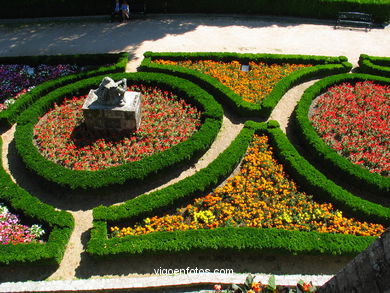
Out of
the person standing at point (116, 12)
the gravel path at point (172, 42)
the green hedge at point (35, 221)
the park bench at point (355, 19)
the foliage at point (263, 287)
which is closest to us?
the foliage at point (263, 287)

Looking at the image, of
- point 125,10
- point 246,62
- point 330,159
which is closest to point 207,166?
point 330,159

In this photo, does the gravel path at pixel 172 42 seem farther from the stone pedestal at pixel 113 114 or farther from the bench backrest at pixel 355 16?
the stone pedestal at pixel 113 114

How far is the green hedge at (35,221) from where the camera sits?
10.4 m

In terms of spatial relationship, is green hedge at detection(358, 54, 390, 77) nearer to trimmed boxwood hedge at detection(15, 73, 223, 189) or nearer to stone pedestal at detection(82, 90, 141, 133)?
trimmed boxwood hedge at detection(15, 73, 223, 189)

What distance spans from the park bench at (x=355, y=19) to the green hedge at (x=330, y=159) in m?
11.4

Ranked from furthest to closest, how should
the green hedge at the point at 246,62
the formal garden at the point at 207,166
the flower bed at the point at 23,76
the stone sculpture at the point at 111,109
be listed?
the flower bed at the point at 23,76 → the green hedge at the point at 246,62 → the stone sculpture at the point at 111,109 → the formal garden at the point at 207,166

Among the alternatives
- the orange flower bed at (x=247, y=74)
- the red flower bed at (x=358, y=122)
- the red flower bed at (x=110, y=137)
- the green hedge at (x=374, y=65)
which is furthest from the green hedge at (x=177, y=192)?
the green hedge at (x=374, y=65)

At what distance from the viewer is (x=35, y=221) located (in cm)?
1172

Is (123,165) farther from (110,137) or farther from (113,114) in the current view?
(113,114)

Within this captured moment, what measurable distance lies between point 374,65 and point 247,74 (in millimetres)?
7672

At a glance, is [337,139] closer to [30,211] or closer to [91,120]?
[91,120]

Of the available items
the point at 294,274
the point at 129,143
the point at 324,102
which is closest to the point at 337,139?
the point at 324,102

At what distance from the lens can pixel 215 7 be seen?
25.8 m

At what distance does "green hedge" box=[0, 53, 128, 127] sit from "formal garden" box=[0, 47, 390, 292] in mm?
91
